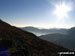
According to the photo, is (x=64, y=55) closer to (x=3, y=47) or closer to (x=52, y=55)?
(x=3, y=47)

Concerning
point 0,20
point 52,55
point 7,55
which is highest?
point 0,20

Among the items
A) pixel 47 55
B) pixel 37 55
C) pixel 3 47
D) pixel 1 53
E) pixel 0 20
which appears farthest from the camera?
pixel 0 20

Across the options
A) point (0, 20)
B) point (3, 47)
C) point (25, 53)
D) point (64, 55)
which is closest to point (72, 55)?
point (64, 55)

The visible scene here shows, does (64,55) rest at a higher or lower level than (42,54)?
higher

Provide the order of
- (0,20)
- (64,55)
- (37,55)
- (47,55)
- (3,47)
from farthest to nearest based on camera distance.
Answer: (0,20) < (47,55) < (37,55) < (3,47) < (64,55)

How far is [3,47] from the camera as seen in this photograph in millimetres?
30984

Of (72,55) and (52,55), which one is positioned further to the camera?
(52,55)

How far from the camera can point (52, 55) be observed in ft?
147

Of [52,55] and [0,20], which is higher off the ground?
[0,20]

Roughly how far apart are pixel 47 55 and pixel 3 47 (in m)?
17.2

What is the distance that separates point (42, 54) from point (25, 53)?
63.8ft

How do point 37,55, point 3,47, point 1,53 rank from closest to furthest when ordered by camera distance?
1. point 1,53
2. point 3,47
3. point 37,55

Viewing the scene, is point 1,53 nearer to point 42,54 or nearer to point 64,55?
point 64,55

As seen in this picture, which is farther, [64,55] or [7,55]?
[7,55]
